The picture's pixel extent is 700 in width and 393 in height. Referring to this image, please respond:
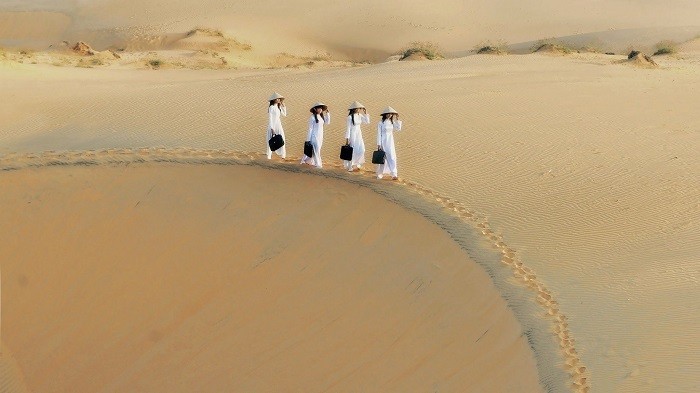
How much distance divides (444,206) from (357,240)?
1646 mm

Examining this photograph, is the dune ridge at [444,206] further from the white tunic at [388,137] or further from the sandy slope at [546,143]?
the white tunic at [388,137]

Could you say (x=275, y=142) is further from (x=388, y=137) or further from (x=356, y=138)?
(x=388, y=137)

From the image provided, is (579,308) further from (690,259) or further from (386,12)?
(386,12)

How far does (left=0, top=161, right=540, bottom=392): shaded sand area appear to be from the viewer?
9508mm

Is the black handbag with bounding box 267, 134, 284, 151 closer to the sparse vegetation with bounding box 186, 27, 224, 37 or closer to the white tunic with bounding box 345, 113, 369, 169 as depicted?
the white tunic with bounding box 345, 113, 369, 169

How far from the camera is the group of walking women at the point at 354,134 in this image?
13219 millimetres

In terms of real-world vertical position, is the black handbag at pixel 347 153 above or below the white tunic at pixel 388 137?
below

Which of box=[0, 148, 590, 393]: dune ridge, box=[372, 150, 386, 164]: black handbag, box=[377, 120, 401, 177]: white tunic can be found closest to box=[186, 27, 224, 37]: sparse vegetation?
box=[0, 148, 590, 393]: dune ridge

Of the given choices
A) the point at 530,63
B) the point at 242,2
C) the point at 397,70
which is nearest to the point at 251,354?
the point at 397,70

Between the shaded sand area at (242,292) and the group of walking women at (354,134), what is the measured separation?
1.75 feet

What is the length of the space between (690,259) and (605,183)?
2.65 metres

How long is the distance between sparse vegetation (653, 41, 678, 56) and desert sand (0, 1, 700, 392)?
7520 mm

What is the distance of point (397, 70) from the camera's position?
2220 centimetres

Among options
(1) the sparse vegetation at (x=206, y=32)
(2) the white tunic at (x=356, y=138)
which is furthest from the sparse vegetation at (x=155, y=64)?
(2) the white tunic at (x=356, y=138)
